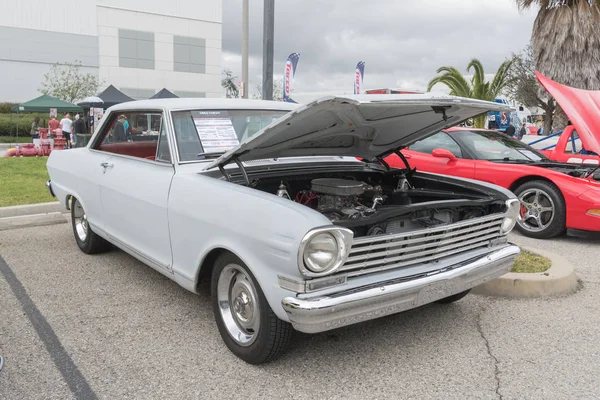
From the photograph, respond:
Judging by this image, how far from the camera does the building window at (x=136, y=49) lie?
3772cm

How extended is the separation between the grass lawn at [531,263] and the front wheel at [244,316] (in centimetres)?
249

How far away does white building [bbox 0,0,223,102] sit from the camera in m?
35.5

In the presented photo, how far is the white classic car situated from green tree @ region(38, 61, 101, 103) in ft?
95.9

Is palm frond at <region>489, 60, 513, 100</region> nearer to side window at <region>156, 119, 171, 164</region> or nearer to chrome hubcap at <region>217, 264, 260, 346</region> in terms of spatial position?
side window at <region>156, 119, 171, 164</region>

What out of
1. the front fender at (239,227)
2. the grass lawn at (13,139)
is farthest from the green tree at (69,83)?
the front fender at (239,227)

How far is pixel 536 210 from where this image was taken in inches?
237

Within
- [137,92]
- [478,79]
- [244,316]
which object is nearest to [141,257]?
[244,316]

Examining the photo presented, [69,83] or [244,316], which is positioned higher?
[69,83]

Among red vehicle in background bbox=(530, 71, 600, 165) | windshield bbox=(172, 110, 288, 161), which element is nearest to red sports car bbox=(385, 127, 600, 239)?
red vehicle in background bbox=(530, 71, 600, 165)

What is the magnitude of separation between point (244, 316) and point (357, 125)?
4.83 ft

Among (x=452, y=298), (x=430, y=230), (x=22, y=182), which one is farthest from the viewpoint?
(x=22, y=182)

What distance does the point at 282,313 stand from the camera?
252 centimetres

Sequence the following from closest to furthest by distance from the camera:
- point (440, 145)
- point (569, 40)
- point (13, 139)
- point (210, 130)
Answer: point (210, 130), point (440, 145), point (569, 40), point (13, 139)

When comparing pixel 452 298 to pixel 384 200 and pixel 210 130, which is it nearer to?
pixel 384 200
